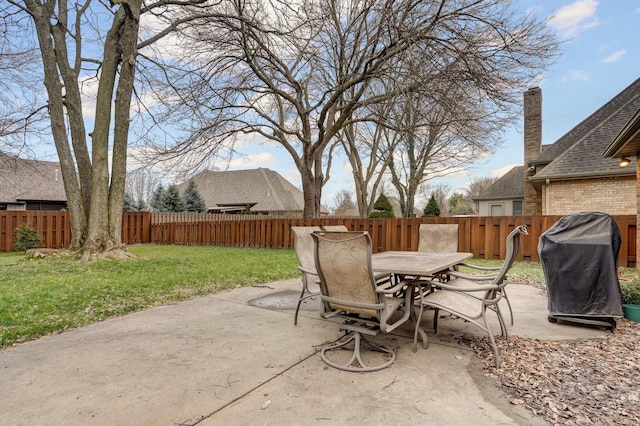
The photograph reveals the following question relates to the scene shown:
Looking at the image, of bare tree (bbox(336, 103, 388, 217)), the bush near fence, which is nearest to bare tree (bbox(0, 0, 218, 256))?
the bush near fence

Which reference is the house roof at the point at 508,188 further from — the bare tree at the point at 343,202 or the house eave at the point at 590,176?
the bare tree at the point at 343,202

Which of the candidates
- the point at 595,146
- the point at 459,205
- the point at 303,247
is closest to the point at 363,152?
the point at 595,146

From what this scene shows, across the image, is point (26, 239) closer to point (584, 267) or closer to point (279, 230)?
point (279, 230)

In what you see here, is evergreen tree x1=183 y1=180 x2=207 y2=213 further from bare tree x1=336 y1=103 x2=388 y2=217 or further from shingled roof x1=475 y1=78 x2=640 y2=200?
shingled roof x1=475 y1=78 x2=640 y2=200

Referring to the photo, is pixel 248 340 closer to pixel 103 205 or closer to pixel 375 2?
pixel 103 205

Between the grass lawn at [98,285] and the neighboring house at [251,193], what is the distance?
1809 cm

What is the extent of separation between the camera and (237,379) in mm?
2311

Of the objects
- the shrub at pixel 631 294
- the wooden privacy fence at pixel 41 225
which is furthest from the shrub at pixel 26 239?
the shrub at pixel 631 294

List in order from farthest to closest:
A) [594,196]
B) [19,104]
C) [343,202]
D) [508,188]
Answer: [343,202] → [508,188] → [594,196] → [19,104]

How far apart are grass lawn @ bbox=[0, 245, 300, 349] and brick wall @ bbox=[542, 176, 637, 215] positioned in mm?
9727

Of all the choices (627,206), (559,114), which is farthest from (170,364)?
(559,114)

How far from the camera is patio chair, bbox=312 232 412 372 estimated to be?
8.11 ft

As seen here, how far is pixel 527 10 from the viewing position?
6.58 meters

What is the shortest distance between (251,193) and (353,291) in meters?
25.3
